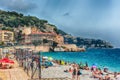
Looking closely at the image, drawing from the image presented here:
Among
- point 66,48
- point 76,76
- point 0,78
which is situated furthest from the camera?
point 66,48

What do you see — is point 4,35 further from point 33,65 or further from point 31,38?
point 33,65

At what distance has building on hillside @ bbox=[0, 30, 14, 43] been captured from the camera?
172 metres

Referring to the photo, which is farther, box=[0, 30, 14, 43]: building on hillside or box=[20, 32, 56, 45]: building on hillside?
box=[20, 32, 56, 45]: building on hillside

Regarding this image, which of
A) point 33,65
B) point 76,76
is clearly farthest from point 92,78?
point 33,65

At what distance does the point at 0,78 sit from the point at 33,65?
441 centimetres

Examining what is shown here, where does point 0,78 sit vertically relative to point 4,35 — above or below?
below

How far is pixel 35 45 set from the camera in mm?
177125

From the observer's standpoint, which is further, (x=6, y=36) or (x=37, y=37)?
(x=37, y=37)

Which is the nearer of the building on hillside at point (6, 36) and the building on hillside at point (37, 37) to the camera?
the building on hillside at point (6, 36)

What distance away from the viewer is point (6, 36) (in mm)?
174750

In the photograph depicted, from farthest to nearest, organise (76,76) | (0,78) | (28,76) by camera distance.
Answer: (76,76) → (28,76) → (0,78)

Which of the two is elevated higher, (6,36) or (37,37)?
(6,36)

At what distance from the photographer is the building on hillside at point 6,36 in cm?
17162

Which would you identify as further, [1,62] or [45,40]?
[45,40]
